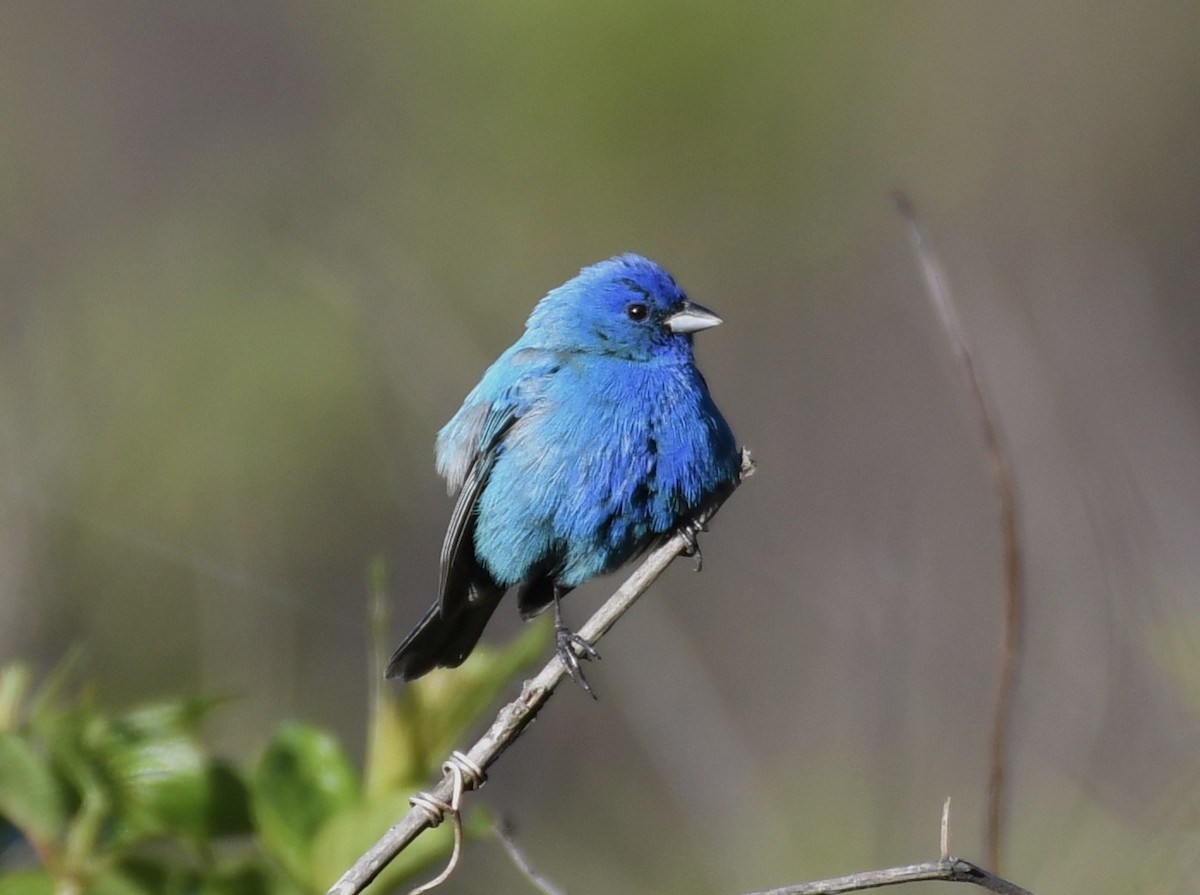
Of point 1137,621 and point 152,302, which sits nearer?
point 1137,621

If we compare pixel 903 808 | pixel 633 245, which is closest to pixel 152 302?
pixel 633 245

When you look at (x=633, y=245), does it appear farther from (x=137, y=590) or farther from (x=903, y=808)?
(x=903, y=808)

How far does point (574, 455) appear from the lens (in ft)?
10.2

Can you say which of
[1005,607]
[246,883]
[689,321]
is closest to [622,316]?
[689,321]

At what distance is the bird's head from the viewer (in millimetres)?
3371

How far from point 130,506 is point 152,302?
101cm

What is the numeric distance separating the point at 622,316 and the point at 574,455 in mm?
467

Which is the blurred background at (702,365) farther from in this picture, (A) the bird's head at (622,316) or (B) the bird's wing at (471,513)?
(A) the bird's head at (622,316)

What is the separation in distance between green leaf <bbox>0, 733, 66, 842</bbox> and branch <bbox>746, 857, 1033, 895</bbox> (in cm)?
100

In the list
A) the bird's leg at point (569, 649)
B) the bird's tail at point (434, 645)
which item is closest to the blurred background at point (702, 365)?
the bird's tail at point (434, 645)

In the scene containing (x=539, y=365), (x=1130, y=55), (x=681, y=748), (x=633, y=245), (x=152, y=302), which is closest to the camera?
(x=539, y=365)

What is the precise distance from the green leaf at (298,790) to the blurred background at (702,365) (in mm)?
1040

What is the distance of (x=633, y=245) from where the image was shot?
7.60 meters

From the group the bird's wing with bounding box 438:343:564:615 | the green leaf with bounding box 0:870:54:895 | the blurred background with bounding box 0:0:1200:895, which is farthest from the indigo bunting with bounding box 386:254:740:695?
the green leaf with bounding box 0:870:54:895
